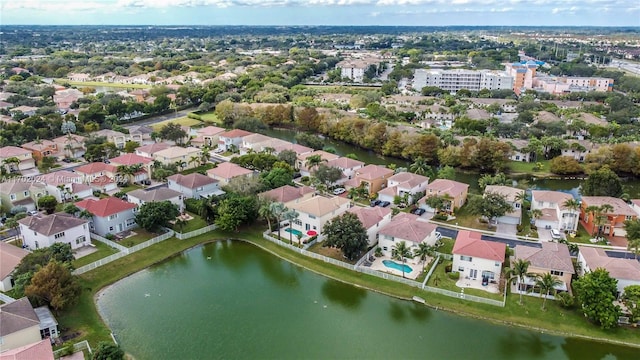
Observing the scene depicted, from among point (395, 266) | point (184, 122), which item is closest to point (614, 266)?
point (395, 266)

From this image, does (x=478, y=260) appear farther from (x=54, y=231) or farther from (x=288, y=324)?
(x=54, y=231)

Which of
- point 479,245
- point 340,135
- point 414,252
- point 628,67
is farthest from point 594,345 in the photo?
point 628,67

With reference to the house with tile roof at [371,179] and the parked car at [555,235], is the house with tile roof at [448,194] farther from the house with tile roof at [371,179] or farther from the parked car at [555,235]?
the parked car at [555,235]

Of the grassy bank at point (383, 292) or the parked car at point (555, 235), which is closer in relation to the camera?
the grassy bank at point (383, 292)

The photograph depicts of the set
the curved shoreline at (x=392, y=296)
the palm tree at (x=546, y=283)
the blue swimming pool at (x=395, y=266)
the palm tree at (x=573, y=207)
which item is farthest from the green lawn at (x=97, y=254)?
the palm tree at (x=573, y=207)

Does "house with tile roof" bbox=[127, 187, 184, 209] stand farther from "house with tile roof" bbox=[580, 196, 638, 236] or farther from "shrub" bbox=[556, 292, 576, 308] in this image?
"house with tile roof" bbox=[580, 196, 638, 236]

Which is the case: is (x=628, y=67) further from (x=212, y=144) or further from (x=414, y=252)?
(x=414, y=252)
